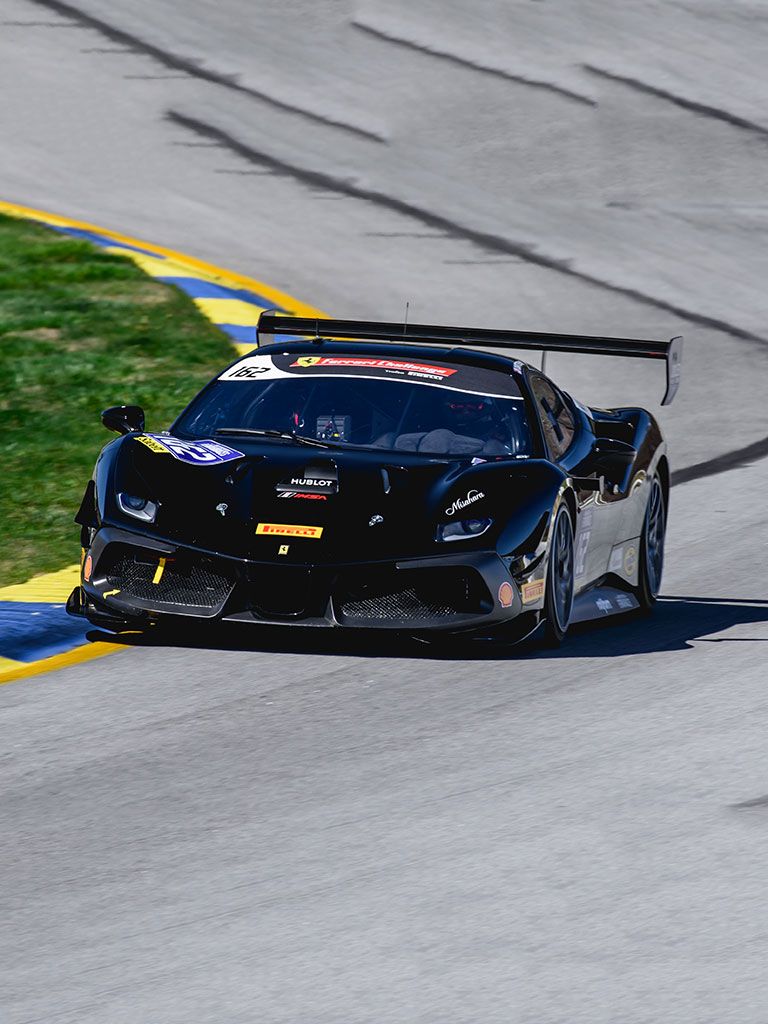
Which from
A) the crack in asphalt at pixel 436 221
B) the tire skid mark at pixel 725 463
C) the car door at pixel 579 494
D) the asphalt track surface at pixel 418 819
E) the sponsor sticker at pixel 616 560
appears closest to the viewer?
the asphalt track surface at pixel 418 819

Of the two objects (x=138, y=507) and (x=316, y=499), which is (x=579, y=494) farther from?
(x=138, y=507)

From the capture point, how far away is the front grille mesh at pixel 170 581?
834 cm

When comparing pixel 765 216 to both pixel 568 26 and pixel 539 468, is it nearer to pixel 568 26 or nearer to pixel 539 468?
pixel 568 26

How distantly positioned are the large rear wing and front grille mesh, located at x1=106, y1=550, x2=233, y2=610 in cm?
159

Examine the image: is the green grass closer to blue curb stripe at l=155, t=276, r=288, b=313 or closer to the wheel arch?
blue curb stripe at l=155, t=276, r=288, b=313

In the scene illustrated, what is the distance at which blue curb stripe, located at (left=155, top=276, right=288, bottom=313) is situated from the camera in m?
17.2

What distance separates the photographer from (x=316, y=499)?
845cm

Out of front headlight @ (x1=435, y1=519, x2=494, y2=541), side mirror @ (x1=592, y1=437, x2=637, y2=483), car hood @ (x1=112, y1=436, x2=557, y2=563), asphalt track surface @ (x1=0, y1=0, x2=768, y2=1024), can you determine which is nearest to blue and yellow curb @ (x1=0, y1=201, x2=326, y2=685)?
asphalt track surface @ (x1=0, y1=0, x2=768, y2=1024)

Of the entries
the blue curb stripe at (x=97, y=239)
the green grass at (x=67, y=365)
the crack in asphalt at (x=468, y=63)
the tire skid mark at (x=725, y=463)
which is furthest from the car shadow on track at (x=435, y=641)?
the crack in asphalt at (x=468, y=63)

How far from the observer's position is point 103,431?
1334 centimetres

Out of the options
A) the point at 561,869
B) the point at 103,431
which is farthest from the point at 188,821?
the point at 103,431

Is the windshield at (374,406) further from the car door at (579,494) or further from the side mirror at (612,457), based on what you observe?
the side mirror at (612,457)

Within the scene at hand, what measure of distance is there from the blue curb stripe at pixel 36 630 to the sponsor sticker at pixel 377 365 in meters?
1.53

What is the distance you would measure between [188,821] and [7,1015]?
156 cm
